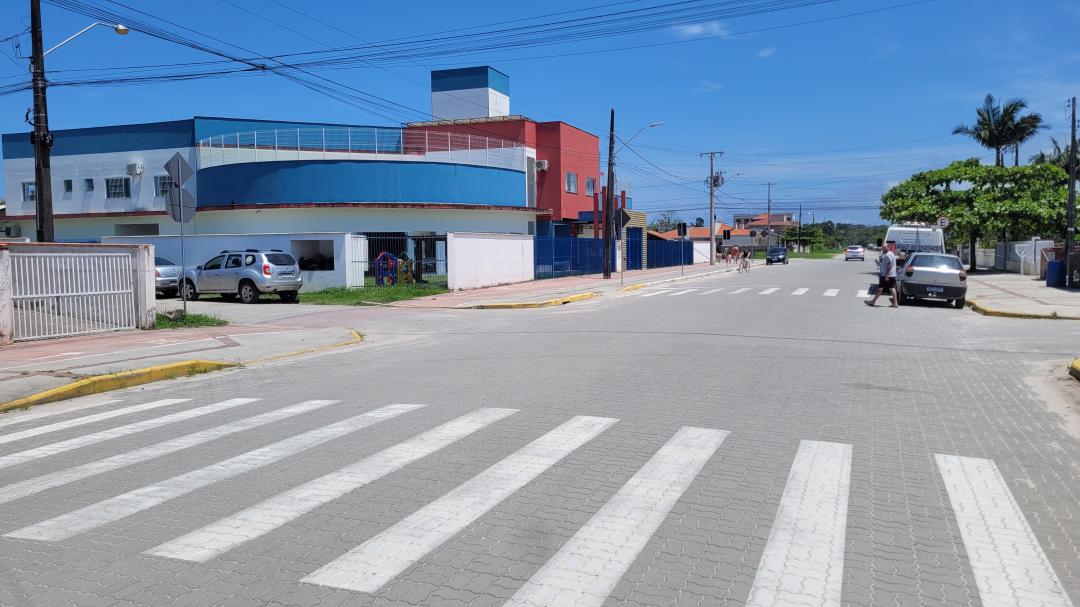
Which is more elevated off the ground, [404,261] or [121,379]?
[404,261]

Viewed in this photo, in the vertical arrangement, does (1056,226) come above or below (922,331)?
above

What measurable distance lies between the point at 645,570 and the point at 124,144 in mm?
54587

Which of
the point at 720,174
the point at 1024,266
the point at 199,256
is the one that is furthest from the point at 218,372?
the point at 720,174

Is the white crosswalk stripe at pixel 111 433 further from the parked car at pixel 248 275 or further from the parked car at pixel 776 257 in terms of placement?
the parked car at pixel 776 257

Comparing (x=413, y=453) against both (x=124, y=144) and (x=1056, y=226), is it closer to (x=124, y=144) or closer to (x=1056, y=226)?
(x=1056, y=226)

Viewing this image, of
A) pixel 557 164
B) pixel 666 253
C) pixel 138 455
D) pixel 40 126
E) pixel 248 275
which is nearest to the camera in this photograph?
pixel 138 455

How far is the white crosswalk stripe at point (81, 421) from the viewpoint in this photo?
7.72m

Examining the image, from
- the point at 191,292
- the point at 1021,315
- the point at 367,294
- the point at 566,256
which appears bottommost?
the point at 1021,315

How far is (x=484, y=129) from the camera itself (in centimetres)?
5084

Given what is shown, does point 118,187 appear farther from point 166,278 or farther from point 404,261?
point 404,261

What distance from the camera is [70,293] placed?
14.7 meters

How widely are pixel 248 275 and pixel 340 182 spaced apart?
13358 mm

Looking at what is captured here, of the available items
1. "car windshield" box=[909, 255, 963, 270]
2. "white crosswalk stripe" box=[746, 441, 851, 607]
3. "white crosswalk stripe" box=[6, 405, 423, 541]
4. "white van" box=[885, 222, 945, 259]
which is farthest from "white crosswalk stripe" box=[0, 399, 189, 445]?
"white van" box=[885, 222, 945, 259]

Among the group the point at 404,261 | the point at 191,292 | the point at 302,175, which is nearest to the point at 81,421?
the point at 191,292
